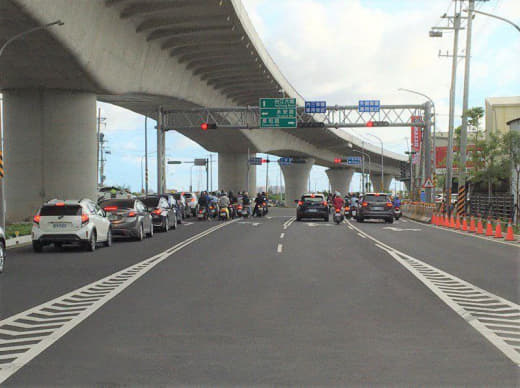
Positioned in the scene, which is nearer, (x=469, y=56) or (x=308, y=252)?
(x=308, y=252)

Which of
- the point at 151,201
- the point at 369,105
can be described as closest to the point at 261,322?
the point at 151,201

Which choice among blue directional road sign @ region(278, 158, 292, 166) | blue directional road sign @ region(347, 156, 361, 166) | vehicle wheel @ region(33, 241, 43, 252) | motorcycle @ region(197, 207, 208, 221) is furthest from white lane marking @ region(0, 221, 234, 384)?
blue directional road sign @ region(347, 156, 361, 166)

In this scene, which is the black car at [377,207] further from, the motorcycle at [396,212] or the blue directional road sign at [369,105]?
the blue directional road sign at [369,105]

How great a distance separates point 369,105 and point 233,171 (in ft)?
69.5

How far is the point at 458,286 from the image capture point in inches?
449

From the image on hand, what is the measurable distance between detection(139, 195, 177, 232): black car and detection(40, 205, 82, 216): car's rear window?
33.4ft

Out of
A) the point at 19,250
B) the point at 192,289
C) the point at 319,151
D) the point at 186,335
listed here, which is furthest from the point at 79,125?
the point at 319,151

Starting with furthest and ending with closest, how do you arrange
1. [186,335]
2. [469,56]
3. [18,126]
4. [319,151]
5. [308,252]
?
[319,151] < [469,56] < [18,126] < [308,252] < [186,335]

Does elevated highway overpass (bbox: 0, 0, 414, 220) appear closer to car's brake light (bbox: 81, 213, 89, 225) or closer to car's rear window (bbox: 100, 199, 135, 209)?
car's rear window (bbox: 100, 199, 135, 209)

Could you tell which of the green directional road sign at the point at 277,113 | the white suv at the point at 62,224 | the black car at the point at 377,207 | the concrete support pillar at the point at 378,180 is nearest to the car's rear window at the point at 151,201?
the white suv at the point at 62,224

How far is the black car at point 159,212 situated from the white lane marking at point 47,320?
16.0 meters

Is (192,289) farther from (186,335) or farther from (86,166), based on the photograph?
(86,166)

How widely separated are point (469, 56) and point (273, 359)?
32.8m

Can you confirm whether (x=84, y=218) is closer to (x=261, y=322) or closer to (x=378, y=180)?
(x=261, y=322)
